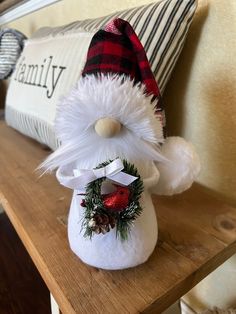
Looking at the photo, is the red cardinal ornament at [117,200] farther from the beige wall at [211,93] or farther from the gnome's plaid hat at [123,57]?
the beige wall at [211,93]

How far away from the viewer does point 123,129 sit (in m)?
0.28

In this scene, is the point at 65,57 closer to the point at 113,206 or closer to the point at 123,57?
the point at 123,57

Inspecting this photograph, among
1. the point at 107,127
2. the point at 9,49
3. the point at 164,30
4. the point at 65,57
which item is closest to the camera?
the point at 107,127

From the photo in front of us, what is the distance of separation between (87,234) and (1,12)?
1402 mm

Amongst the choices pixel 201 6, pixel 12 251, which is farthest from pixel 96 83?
pixel 12 251

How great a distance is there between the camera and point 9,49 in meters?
0.98

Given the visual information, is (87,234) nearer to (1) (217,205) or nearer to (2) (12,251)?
(1) (217,205)

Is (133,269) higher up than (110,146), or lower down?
lower down

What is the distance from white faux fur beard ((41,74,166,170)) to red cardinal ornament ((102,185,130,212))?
3 cm

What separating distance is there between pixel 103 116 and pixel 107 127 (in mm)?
14

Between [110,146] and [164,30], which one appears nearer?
[110,146]

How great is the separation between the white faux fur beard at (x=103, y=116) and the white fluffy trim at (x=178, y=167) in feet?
0.10

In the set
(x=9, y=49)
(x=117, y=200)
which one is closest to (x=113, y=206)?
(x=117, y=200)

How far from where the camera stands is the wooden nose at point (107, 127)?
0.26 meters
